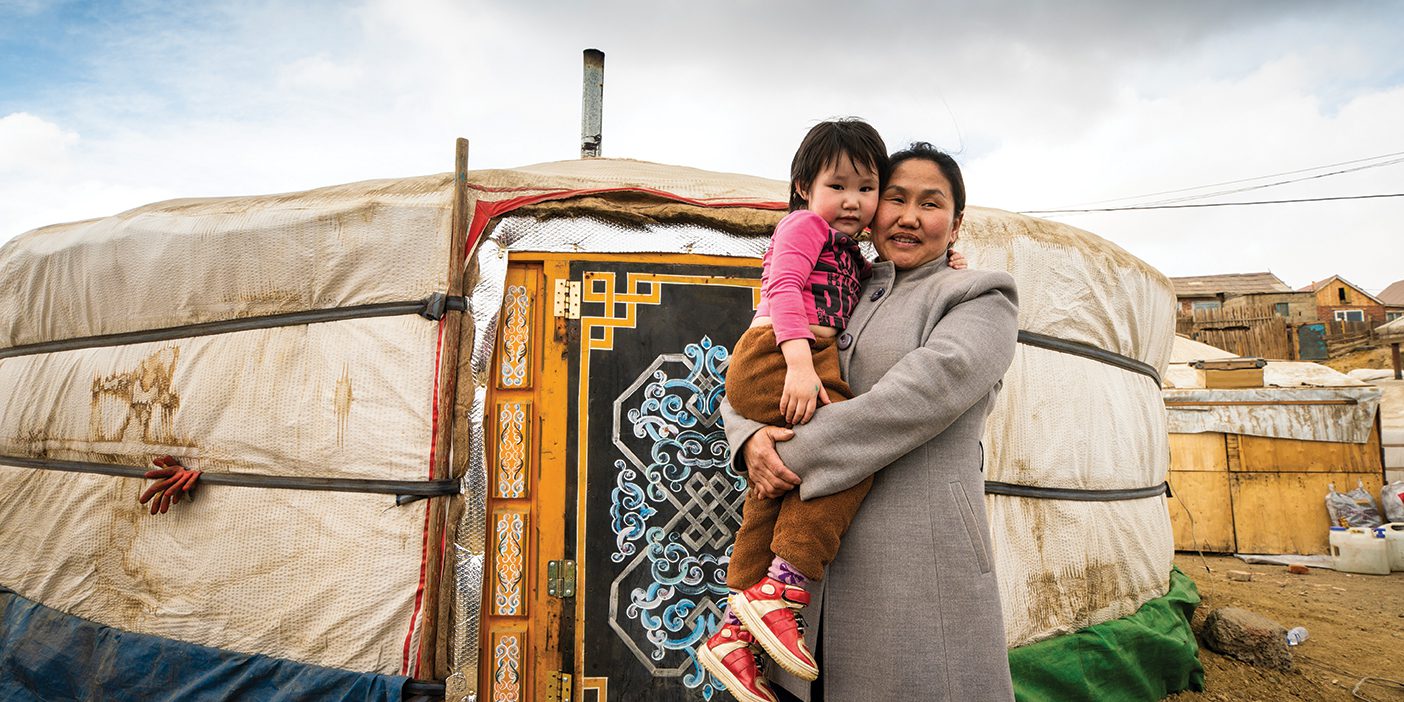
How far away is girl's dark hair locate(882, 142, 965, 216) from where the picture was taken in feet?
4.10

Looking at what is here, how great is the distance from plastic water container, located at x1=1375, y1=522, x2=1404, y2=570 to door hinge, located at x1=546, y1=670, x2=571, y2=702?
6.28m

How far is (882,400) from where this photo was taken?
1021mm

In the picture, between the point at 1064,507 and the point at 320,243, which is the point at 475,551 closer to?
the point at 320,243

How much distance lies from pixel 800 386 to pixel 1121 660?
2251 millimetres

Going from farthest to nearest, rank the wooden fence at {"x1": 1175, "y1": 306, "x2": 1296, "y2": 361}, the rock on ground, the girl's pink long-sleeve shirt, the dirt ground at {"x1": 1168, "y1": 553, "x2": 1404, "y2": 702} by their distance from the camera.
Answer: the wooden fence at {"x1": 1175, "y1": 306, "x2": 1296, "y2": 361}, the rock on ground, the dirt ground at {"x1": 1168, "y1": 553, "x2": 1404, "y2": 702}, the girl's pink long-sleeve shirt

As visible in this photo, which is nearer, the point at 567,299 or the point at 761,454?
the point at 761,454

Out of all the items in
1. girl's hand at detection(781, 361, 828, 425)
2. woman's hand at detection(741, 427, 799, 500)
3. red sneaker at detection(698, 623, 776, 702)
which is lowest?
red sneaker at detection(698, 623, 776, 702)

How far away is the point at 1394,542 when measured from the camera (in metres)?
5.34

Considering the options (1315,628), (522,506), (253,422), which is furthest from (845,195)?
(1315,628)

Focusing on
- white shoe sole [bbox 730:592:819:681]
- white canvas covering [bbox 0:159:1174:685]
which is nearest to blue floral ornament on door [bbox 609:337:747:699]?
white canvas covering [bbox 0:159:1174:685]

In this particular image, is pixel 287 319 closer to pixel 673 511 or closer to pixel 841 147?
pixel 673 511

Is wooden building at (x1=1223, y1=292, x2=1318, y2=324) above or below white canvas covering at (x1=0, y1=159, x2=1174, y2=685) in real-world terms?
above

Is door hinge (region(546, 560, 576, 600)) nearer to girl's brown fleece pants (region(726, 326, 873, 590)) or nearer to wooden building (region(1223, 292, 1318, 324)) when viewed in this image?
girl's brown fleece pants (region(726, 326, 873, 590))

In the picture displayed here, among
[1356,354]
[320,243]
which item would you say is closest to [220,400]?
[320,243]
